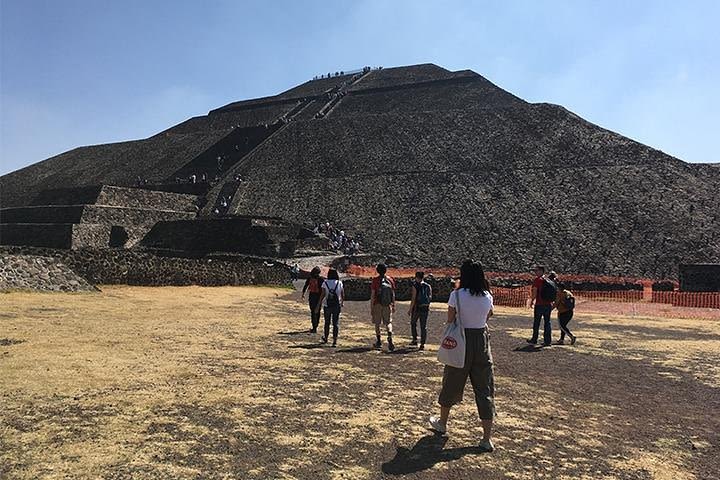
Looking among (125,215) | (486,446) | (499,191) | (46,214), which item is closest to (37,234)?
(46,214)

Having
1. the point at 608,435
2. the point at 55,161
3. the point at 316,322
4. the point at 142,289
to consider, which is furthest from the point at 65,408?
the point at 55,161

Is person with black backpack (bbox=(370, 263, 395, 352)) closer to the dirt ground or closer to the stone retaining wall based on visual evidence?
the dirt ground

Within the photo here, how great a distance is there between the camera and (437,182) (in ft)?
134

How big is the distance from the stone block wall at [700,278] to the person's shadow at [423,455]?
22209mm

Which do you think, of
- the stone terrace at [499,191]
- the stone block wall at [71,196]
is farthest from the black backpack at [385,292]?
the stone block wall at [71,196]

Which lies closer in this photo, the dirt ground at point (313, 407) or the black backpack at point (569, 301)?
the dirt ground at point (313, 407)

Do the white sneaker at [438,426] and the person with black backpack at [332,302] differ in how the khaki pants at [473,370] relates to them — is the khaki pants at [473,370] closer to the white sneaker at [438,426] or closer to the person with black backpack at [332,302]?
the white sneaker at [438,426]

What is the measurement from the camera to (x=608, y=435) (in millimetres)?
6121

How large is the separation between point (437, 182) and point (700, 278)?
2016 cm

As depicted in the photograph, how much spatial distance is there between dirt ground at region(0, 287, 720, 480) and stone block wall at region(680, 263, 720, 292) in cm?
1299

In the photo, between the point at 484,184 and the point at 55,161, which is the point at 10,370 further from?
the point at 55,161

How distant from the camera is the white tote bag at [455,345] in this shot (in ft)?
18.8

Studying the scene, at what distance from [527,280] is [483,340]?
20.8 m

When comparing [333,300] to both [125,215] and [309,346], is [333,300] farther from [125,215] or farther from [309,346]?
[125,215]
